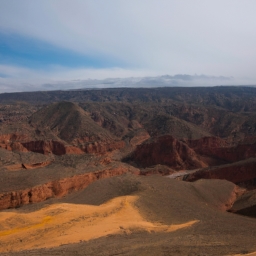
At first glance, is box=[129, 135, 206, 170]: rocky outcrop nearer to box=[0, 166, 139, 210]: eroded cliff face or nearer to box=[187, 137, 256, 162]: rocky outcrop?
box=[187, 137, 256, 162]: rocky outcrop

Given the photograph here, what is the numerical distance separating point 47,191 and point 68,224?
49.8ft

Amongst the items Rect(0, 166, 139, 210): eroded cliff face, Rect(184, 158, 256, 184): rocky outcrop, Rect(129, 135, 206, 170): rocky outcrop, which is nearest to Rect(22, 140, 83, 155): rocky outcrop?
Rect(129, 135, 206, 170): rocky outcrop

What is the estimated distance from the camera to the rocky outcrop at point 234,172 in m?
52.4

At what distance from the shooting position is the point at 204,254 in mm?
14688

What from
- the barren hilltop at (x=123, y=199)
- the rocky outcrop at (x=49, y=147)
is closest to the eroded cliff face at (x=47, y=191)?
the barren hilltop at (x=123, y=199)

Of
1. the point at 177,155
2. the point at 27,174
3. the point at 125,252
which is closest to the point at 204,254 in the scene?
the point at 125,252

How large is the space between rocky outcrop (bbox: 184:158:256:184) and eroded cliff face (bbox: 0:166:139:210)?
18284 mm

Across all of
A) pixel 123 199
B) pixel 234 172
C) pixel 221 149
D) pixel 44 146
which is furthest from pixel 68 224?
pixel 221 149

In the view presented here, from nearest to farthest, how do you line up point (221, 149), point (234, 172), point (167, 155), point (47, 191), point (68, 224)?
point (68, 224), point (47, 191), point (234, 172), point (167, 155), point (221, 149)

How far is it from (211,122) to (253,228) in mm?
100171

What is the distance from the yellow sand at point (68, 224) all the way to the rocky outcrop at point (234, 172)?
2850 centimetres

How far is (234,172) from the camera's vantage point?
177 feet

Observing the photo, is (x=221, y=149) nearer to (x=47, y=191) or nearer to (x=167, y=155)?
(x=167, y=155)

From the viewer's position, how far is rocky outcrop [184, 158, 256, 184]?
5238 cm
